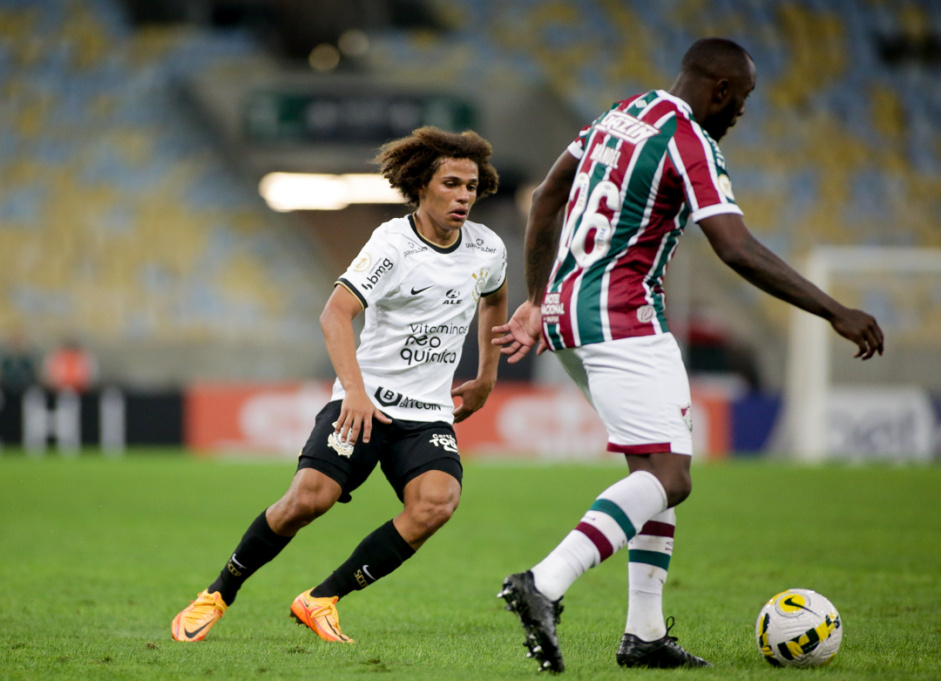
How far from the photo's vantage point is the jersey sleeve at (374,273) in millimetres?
4484

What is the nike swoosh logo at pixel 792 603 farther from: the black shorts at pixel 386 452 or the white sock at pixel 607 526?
the black shorts at pixel 386 452

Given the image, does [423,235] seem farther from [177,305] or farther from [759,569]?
[177,305]

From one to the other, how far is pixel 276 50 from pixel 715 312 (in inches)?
371

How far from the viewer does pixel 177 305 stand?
20688 millimetres

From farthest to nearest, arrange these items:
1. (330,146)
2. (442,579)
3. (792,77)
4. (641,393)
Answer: (792,77) → (330,146) → (442,579) → (641,393)

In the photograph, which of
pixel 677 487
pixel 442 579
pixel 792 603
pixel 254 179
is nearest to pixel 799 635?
pixel 792 603

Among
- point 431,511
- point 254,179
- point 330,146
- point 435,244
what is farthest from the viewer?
point 254,179

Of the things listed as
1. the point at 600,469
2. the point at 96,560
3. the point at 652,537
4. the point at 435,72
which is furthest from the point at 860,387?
the point at 652,537

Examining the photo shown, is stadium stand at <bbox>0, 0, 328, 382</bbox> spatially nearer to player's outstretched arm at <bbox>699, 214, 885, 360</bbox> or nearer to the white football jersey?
the white football jersey

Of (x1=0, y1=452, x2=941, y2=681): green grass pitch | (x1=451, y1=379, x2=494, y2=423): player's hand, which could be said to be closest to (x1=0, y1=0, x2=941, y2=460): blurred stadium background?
(x1=0, y1=452, x2=941, y2=681): green grass pitch

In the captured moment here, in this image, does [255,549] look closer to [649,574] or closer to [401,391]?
[401,391]

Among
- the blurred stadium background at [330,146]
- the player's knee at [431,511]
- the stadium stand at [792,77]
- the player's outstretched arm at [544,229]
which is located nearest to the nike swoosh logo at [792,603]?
the player's knee at [431,511]

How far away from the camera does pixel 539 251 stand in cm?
448

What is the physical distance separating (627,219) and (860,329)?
849 millimetres
